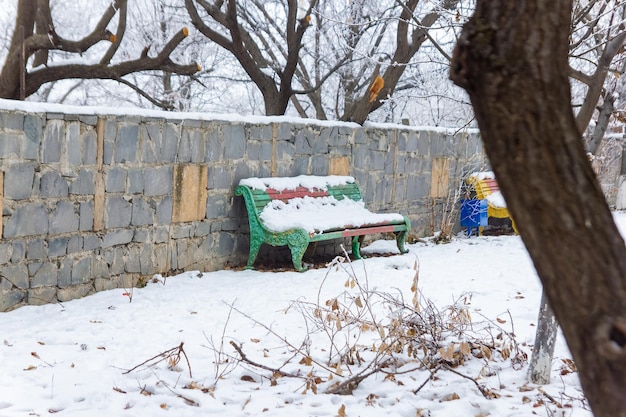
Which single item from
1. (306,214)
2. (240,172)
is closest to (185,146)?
(240,172)

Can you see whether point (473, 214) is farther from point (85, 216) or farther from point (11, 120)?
point (11, 120)

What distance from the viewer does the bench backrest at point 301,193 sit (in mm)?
6426

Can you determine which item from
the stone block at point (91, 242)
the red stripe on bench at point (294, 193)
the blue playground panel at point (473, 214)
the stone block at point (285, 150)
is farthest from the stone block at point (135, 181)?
the blue playground panel at point (473, 214)

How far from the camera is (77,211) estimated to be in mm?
5172

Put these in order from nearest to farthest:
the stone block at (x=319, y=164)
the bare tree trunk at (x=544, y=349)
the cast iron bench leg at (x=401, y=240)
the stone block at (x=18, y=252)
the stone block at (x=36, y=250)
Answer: the bare tree trunk at (x=544, y=349) → the stone block at (x=18, y=252) → the stone block at (x=36, y=250) → the stone block at (x=319, y=164) → the cast iron bench leg at (x=401, y=240)

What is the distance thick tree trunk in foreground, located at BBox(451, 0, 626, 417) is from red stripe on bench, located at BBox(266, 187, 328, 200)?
510 centimetres

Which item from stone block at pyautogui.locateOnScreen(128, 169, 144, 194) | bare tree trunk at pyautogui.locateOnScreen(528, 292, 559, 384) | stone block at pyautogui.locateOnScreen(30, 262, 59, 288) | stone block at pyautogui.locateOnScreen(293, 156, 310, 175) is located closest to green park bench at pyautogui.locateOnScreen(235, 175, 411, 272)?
stone block at pyautogui.locateOnScreen(293, 156, 310, 175)

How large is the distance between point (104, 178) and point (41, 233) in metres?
0.64

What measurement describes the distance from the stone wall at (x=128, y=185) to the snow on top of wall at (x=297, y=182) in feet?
0.39

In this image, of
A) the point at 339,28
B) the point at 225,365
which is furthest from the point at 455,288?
the point at 339,28

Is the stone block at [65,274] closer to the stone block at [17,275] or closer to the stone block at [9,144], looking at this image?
the stone block at [17,275]

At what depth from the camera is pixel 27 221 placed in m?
4.84

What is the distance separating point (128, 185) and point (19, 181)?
914 millimetres

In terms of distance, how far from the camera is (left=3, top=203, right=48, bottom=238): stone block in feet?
15.6
